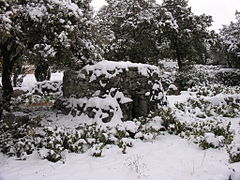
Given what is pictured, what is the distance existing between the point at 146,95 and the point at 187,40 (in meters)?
11.8

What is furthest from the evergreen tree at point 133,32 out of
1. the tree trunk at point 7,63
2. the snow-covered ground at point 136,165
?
the snow-covered ground at point 136,165

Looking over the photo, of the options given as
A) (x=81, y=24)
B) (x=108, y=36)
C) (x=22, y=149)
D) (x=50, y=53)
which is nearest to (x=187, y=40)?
(x=108, y=36)

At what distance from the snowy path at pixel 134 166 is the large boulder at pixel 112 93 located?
1.99m

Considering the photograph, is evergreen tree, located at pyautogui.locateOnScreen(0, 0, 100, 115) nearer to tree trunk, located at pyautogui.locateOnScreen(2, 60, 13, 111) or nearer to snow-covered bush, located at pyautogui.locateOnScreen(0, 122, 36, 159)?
tree trunk, located at pyautogui.locateOnScreen(2, 60, 13, 111)

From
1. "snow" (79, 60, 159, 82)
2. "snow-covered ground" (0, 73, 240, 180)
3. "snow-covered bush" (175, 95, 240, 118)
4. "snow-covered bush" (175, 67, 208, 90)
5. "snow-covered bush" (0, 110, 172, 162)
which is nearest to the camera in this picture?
"snow-covered ground" (0, 73, 240, 180)

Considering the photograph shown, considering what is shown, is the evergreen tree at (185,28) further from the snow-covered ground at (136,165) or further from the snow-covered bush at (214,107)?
the snow-covered ground at (136,165)

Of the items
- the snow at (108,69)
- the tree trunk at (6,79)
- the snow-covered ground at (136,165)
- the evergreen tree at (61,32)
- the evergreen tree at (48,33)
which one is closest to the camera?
the snow-covered ground at (136,165)

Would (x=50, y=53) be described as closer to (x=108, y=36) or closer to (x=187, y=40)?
(x=108, y=36)

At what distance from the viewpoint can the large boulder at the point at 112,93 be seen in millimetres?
7461

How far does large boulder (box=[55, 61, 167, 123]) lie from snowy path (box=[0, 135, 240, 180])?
6.53ft

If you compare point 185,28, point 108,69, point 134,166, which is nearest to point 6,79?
point 108,69

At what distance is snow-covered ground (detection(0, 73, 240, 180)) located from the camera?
13.9 feet

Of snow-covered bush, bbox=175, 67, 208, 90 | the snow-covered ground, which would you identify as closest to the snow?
the snow-covered ground

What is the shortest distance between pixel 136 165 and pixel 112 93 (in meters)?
3.54
